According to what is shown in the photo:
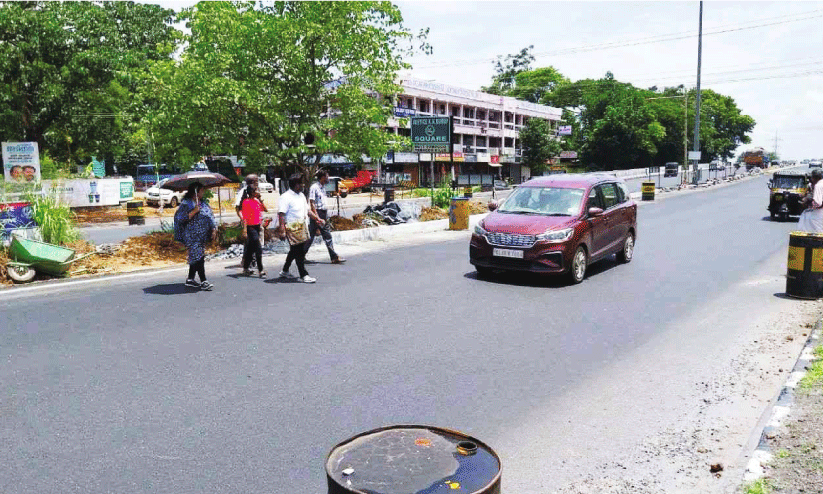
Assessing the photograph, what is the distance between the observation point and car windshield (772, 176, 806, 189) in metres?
22.7

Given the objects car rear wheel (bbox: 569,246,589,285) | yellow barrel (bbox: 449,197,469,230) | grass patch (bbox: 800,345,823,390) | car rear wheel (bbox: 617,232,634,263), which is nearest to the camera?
grass patch (bbox: 800,345,823,390)

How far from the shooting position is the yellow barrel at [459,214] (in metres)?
20.0

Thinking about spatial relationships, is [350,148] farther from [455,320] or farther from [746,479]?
[746,479]

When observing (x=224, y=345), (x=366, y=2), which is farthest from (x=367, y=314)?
(x=366, y=2)

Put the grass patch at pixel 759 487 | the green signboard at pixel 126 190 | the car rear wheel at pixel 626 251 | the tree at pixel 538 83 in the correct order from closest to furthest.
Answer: the grass patch at pixel 759 487
the car rear wheel at pixel 626 251
the green signboard at pixel 126 190
the tree at pixel 538 83

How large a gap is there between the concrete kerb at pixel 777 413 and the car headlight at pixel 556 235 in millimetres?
3970

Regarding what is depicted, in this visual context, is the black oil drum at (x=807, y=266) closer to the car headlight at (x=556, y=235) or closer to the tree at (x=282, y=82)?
the car headlight at (x=556, y=235)

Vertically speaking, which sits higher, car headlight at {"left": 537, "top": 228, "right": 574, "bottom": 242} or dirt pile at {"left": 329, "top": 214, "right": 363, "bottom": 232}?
car headlight at {"left": 537, "top": 228, "right": 574, "bottom": 242}

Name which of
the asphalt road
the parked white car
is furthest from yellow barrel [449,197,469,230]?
the parked white car

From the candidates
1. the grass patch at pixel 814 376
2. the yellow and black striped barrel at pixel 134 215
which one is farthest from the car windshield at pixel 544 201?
the yellow and black striped barrel at pixel 134 215

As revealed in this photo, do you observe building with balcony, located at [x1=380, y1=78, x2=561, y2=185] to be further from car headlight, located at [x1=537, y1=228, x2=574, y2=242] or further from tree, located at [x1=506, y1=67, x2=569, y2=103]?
car headlight, located at [x1=537, y1=228, x2=574, y2=242]

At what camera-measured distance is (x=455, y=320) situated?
7.91 meters

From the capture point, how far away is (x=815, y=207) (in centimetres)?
1220

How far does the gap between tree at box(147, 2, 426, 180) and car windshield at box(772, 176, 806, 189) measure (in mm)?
14829
